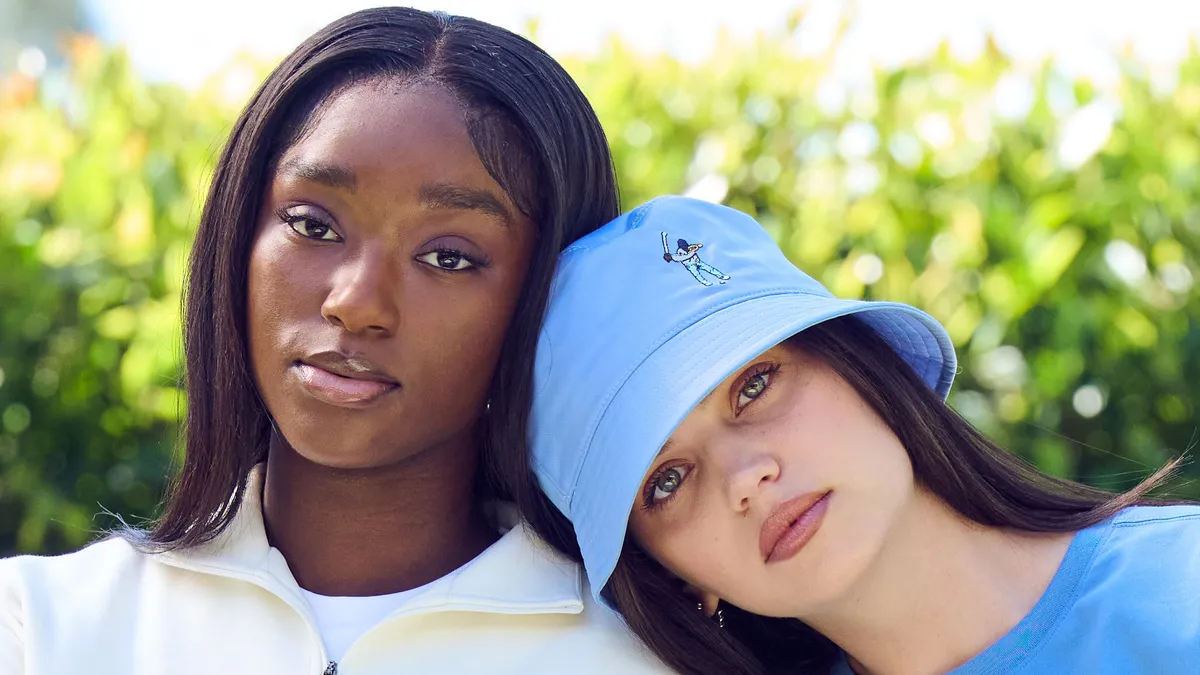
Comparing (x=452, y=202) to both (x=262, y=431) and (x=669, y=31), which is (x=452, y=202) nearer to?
(x=262, y=431)

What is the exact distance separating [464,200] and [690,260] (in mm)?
396

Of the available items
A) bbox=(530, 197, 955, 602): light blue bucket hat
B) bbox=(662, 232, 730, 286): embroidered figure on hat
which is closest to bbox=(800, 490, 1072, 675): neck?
bbox=(530, 197, 955, 602): light blue bucket hat

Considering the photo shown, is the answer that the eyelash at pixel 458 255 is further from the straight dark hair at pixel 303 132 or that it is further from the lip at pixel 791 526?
the lip at pixel 791 526

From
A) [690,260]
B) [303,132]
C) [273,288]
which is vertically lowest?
[273,288]

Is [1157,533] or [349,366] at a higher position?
[349,366]

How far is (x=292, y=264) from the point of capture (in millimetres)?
A: 2168

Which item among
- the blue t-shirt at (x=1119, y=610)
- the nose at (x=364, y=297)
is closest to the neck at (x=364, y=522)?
the nose at (x=364, y=297)

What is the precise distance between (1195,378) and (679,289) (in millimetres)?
1496

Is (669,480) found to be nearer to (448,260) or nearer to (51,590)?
(448,260)

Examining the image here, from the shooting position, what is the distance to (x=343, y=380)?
6.95 feet

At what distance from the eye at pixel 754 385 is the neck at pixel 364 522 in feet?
1.83

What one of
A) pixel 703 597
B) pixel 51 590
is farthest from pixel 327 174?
pixel 703 597

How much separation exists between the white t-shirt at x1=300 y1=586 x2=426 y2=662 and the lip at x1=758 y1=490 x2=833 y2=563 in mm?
605

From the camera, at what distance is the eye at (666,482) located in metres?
2.18
